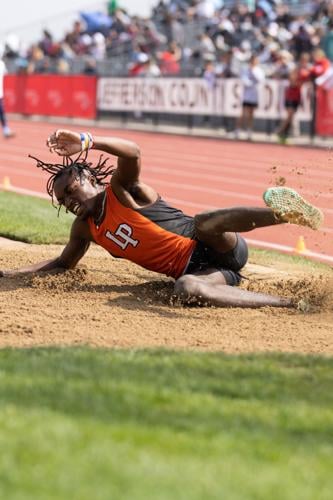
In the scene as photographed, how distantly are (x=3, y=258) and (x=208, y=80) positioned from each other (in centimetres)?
1906

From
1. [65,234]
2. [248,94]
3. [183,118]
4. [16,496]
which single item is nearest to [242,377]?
[16,496]

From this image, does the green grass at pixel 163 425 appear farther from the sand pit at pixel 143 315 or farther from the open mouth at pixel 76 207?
the open mouth at pixel 76 207

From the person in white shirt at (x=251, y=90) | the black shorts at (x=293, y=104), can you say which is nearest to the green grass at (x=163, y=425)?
the black shorts at (x=293, y=104)

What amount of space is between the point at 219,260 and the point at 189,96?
21.2 meters

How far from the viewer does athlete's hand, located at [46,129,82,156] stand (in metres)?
6.59

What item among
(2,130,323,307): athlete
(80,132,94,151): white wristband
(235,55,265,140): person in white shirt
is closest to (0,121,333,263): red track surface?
(235,55,265,140): person in white shirt

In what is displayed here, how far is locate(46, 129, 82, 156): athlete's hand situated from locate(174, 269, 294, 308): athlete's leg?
1.19 metres

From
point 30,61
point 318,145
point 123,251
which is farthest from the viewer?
point 30,61

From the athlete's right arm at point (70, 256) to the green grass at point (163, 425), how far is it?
2130 mm

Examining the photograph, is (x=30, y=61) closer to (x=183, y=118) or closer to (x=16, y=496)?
(x=183, y=118)

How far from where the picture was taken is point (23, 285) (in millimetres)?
7734

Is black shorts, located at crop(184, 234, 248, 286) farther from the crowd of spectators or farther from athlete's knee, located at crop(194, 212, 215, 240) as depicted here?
the crowd of spectators

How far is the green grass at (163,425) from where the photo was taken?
347 centimetres

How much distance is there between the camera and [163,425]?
4125 millimetres
